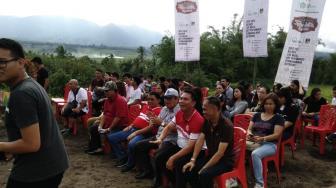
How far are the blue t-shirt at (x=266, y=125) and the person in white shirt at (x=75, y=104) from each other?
4.09 metres

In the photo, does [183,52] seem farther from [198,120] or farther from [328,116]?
[198,120]

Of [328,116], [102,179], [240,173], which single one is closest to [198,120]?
[240,173]

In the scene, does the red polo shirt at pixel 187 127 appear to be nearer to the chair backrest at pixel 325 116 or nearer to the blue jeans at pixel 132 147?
the blue jeans at pixel 132 147

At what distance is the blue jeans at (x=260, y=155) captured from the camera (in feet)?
15.6

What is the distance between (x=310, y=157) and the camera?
6.75m

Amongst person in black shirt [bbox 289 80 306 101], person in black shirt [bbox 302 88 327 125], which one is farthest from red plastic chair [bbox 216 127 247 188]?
person in black shirt [bbox 302 88 327 125]

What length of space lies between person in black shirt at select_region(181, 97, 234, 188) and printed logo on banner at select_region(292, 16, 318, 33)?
5069 millimetres

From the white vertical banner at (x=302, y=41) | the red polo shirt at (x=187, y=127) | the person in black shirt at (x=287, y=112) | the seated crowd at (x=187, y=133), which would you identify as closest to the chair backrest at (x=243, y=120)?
the seated crowd at (x=187, y=133)

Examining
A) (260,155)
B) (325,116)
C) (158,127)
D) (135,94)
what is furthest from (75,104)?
(325,116)

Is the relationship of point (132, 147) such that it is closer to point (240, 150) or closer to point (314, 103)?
point (240, 150)

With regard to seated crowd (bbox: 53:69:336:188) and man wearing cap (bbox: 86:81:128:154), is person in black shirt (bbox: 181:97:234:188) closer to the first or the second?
seated crowd (bbox: 53:69:336:188)

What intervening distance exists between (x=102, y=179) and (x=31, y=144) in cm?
351

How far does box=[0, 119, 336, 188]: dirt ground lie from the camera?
17.4 feet

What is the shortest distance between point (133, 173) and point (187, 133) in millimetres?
1448
